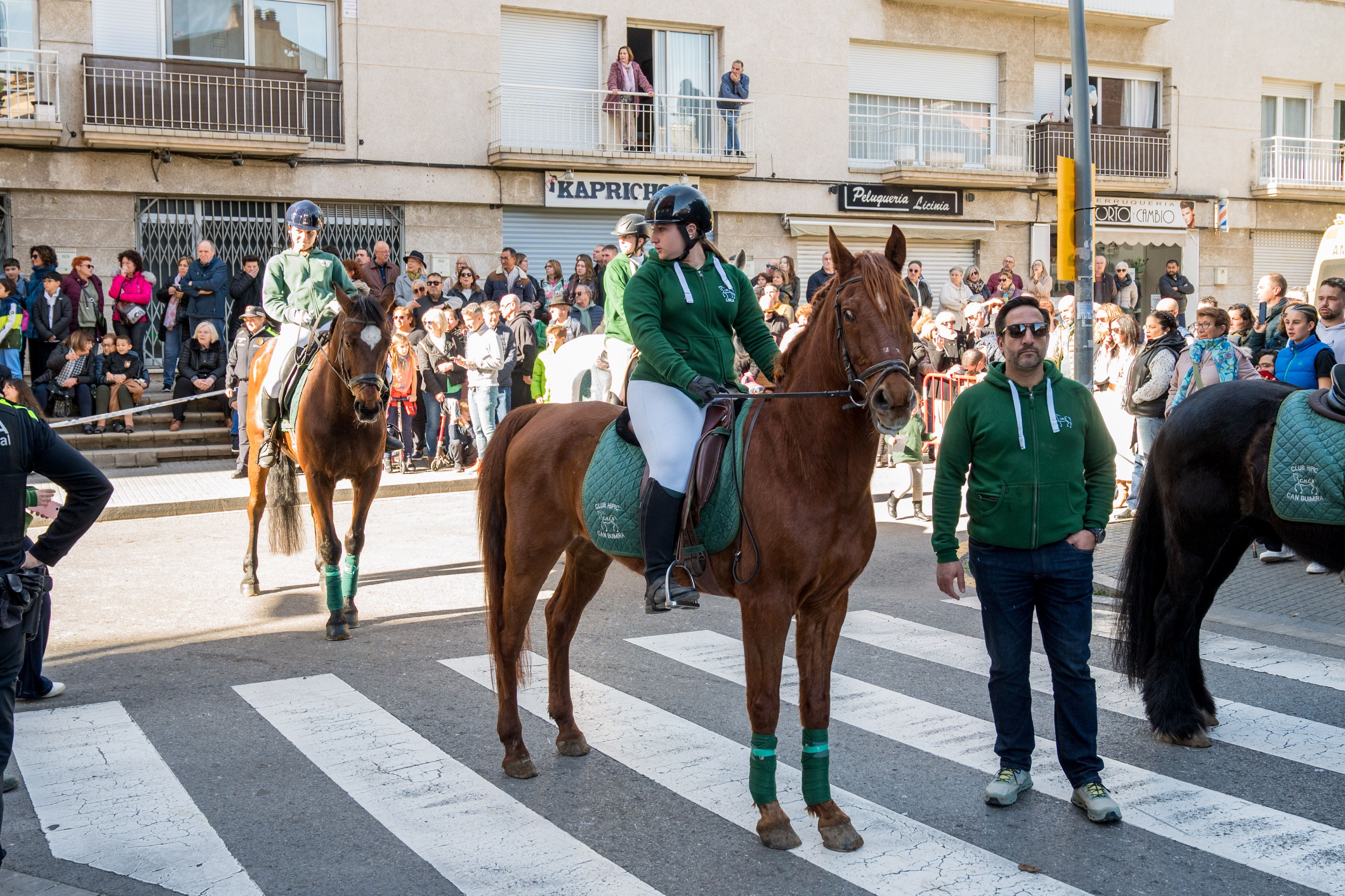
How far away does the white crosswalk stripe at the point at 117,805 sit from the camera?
14.8ft

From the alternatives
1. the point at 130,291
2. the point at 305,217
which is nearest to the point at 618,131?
the point at 130,291

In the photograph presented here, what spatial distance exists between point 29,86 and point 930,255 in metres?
18.5

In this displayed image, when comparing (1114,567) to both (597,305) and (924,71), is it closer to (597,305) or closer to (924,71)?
(597,305)

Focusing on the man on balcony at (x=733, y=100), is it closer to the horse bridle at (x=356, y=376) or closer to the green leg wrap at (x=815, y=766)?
the horse bridle at (x=356, y=376)

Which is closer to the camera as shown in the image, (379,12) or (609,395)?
(609,395)

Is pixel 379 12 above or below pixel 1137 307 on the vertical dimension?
above

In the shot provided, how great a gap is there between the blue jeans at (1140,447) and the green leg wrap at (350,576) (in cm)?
701

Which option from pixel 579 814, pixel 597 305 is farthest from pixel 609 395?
→ pixel 579 814

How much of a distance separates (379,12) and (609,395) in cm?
1193

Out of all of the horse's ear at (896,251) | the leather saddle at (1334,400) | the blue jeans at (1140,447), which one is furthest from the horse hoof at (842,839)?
the blue jeans at (1140,447)

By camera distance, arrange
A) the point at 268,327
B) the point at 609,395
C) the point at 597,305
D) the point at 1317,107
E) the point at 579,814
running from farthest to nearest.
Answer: the point at 1317,107
the point at 597,305
the point at 609,395
the point at 268,327
the point at 579,814

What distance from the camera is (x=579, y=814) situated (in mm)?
5082

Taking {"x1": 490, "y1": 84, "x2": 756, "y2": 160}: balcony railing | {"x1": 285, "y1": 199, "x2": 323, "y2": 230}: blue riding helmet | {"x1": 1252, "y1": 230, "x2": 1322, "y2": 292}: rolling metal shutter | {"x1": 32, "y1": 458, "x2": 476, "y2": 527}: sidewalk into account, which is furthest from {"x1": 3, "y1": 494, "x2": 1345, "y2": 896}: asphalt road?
{"x1": 1252, "y1": 230, "x2": 1322, "y2": 292}: rolling metal shutter

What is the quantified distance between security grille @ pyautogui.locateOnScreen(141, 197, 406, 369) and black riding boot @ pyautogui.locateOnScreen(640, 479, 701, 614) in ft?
57.1
